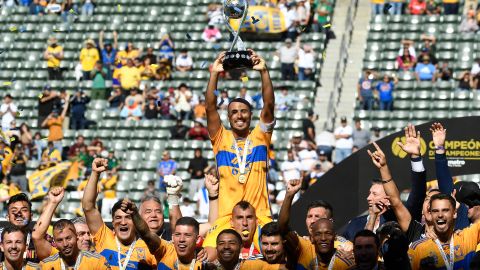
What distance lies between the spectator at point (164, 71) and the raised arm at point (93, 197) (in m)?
16.5

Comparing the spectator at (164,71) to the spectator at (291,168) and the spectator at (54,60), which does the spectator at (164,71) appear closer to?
the spectator at (54,60)

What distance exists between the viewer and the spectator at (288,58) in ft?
89.2

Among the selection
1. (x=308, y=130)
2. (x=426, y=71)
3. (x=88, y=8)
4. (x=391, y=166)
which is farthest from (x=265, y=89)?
(x=88, y=8)

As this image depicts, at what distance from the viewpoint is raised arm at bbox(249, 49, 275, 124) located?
37.8ft

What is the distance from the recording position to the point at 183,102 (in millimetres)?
26672

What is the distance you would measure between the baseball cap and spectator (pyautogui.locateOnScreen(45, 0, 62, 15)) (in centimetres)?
2048

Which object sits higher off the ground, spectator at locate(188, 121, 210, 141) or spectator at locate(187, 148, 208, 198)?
spectator at locate(188, 121, 210, 141)

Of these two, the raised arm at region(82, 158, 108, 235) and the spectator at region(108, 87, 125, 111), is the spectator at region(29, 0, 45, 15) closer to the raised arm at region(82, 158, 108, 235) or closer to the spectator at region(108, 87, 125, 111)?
the spectator at region(108, 87, 125, 111)

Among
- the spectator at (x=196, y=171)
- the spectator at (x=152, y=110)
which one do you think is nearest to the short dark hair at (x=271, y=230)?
the spectator at (x=196, y=171)

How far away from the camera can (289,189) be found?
10461mm

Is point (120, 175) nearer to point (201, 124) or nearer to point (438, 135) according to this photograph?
point (201, 124)

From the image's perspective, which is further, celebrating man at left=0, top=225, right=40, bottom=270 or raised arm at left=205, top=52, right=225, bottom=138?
raised arm at left=205, top=52, right=225, bottom=138

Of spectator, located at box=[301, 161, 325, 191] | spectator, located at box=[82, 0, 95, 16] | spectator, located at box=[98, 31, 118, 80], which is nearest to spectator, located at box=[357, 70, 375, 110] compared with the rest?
spectator, located at box=[301, 161, 325, 191]

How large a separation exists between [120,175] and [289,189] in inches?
620
